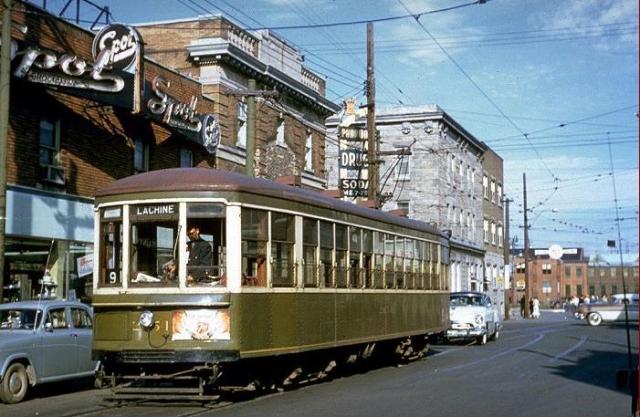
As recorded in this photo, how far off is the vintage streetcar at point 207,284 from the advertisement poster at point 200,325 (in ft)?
0.04

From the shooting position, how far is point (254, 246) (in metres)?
12.7

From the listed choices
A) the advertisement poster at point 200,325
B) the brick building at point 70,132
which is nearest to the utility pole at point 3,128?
the brick building at point 70,132

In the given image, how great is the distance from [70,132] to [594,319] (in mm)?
30936

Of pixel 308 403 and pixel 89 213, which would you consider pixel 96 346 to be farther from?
pixel 89 213

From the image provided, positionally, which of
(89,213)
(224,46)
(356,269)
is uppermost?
(224,46)

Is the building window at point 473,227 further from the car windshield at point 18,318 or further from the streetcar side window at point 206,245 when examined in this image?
the streetcar side window at point 206,245

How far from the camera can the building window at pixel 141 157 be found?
2317 centimetres

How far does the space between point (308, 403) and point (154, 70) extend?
1356 cm

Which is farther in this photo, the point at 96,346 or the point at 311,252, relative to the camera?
the point at 311,252

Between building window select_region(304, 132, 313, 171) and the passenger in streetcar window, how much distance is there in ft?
70.0

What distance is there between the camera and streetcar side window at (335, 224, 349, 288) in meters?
15.3

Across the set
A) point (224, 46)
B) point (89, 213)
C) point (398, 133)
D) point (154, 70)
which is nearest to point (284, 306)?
point (89, 213)

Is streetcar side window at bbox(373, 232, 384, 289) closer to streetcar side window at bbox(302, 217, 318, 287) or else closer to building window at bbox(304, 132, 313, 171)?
streetcar side window at bbox(302, 217, 318, 287)

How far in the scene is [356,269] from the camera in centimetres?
1620
